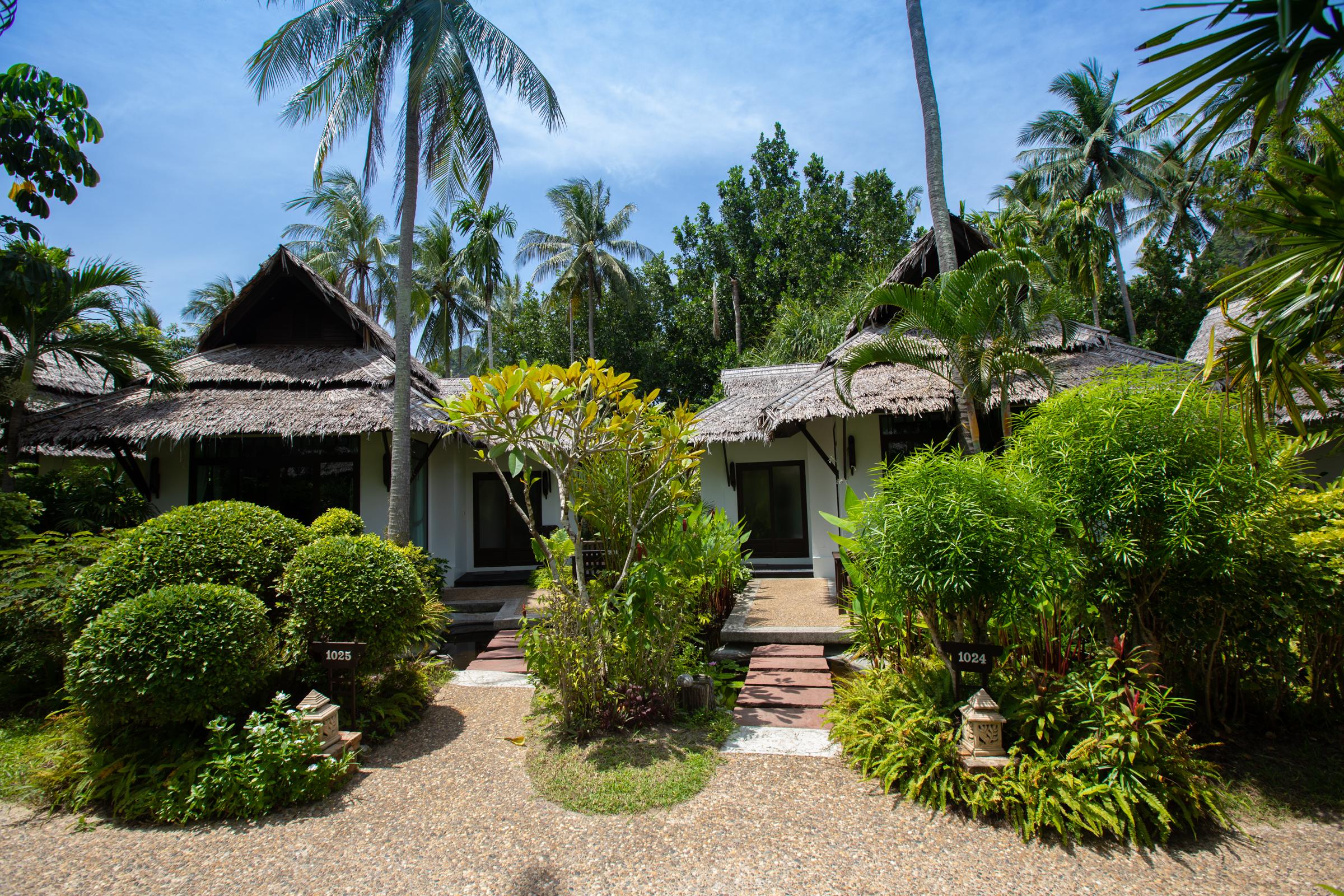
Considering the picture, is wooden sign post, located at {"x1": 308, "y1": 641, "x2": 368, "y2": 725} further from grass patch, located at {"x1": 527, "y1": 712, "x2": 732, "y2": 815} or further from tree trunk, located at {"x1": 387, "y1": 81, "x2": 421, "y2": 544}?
tree trunk, located at {"x1": 387, "y1": 81, "x2": 421, "y2": 544}

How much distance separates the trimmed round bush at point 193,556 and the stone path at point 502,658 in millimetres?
2297

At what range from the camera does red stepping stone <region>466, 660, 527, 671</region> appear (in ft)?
22.4

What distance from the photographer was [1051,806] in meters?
3.52

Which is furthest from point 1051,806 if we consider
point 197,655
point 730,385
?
point 730,385

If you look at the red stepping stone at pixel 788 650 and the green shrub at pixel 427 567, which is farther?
the green shrub at pixel 427 567

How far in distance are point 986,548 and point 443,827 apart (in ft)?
11.8

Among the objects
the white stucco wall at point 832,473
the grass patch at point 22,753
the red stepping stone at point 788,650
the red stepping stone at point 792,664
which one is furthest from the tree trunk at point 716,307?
the grass patch at point 22,753

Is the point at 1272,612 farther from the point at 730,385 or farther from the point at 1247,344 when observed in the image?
the point at 730,385

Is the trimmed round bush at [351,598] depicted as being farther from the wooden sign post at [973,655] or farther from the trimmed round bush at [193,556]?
the wooden sign post at [973,655]

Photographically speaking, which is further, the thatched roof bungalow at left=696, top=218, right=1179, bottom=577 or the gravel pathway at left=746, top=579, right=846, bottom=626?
the thatched roof bungalow at left=696, top=218, right=1179, bottom=577

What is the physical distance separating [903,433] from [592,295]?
1671 cm

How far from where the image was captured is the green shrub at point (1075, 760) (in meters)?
3.49

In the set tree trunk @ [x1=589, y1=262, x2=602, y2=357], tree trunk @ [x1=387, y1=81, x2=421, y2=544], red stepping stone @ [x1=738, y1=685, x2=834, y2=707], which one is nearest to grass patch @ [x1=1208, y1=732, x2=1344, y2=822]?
red stepping stone @ [x1=738, y1=685, x2=834, y2=707]

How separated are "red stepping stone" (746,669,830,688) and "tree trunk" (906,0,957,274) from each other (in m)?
4.99
